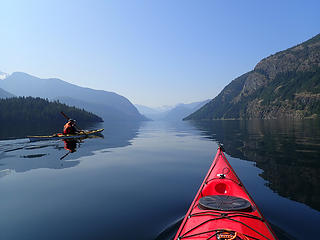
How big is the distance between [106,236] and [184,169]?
35.2 ft

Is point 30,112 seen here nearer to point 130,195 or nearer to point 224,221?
point 130,195

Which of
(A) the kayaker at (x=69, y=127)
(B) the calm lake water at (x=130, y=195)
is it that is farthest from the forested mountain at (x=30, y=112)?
(B) the calm lake water at (x=130, y=195)

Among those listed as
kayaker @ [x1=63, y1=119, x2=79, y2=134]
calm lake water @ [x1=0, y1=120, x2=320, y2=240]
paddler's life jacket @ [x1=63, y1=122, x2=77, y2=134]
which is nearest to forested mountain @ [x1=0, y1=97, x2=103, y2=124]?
kayaker @ [x1=63, y1=119, x2=79, y2=134]

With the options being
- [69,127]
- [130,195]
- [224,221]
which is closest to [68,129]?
[69,127]

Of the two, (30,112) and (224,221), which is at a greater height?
(30,112)

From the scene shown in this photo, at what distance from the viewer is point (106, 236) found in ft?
23.9

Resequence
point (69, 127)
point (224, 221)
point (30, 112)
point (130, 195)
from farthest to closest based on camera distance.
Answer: point (30, 112) → point (69, 127) → point (130, 195) → point (224, 221)

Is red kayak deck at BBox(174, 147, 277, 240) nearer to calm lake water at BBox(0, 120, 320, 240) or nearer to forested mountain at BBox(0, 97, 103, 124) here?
calm lake water at BBox(0, 120, 320, 240)

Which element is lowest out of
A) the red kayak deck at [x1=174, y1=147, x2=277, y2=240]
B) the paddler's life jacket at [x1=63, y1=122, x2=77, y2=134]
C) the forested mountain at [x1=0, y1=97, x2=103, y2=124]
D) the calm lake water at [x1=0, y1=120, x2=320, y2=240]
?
the calm lake water at [x1=0, y1=120, x2=320, y2=240]

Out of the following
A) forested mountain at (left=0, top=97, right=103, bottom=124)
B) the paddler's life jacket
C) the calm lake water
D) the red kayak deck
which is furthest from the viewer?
forested mountain at (left=0, top=97, right=103, bottom=124)

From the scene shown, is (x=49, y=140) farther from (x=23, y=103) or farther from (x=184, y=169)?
(x=23, y=103)

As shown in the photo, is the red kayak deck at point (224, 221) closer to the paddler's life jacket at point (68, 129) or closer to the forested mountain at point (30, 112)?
the paddler's life jacket at point (68, 129)

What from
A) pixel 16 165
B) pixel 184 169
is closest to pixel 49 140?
pixel 16 165

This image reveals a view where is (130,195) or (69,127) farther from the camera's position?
(69,127)
